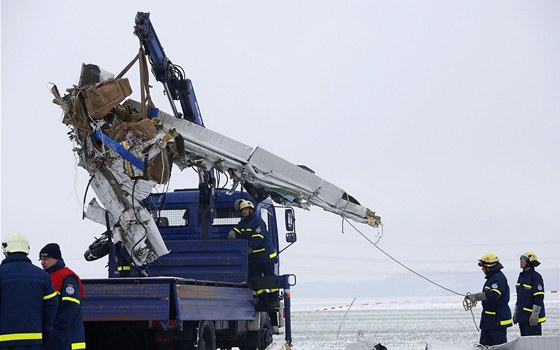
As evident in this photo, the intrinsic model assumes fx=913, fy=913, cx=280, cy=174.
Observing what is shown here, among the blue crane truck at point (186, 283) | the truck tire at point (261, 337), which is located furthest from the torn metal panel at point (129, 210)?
the truck tire at point (261, 337)

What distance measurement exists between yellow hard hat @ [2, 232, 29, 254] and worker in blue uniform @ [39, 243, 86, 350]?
0.50m

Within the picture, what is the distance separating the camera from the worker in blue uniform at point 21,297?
722 centimetres

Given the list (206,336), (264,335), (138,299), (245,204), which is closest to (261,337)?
(264,335)

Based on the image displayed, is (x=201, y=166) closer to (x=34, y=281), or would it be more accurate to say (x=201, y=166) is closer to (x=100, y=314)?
(x=100, y=314)

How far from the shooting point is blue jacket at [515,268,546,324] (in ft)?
42.5

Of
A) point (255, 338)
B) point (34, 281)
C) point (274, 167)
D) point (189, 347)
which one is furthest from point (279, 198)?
point (34, 281)

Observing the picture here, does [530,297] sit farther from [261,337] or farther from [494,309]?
[261,337]

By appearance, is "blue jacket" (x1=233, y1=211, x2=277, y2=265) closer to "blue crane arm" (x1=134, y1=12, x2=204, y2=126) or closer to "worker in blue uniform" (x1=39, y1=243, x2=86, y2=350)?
"blue crane arm" (x1=134, y1=12, x2=204, y2=126)

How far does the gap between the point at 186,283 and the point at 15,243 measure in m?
3.01

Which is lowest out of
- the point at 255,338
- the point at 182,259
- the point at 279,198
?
the point at 255,338

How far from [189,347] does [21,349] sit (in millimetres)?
3557

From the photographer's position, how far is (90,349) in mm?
10617

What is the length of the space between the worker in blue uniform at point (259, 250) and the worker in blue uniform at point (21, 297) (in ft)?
19.9

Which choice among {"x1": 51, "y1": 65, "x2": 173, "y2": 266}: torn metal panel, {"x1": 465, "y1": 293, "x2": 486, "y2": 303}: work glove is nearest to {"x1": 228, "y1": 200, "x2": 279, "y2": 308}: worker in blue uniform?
{"x1": 51, "y1": 65, "x2": 173, "y2": 266}: torn metal panel
